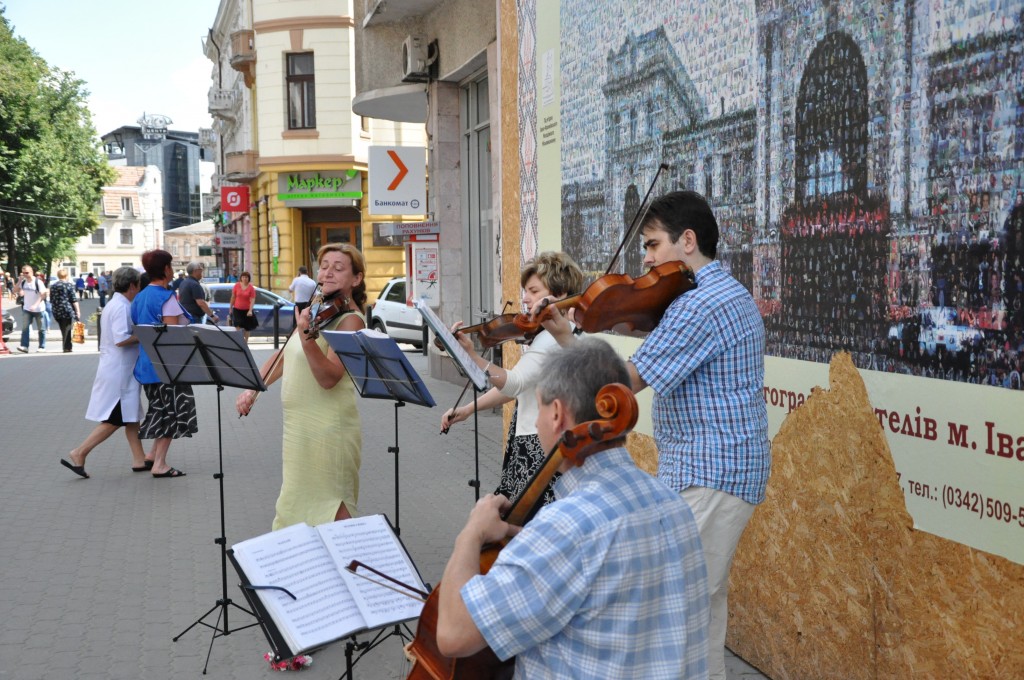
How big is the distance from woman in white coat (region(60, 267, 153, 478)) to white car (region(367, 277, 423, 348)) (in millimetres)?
A: 12842

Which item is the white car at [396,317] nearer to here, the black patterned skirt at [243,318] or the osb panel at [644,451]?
the black patterned skirt at [243,318]

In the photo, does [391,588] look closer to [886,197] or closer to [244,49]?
[886,197]

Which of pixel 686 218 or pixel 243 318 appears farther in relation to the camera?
pixel 243 318

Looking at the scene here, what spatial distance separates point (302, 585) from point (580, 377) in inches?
54.7

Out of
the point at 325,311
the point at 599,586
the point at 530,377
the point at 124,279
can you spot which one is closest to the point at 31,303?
the point at 124,279

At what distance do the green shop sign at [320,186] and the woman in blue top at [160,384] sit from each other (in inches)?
945

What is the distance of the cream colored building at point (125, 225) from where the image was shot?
105562mm

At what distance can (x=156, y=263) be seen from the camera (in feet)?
32.7

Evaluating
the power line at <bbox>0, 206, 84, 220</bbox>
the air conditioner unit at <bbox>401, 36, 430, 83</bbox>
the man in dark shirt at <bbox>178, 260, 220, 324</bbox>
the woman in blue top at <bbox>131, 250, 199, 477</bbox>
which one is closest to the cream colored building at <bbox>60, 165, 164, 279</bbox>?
the power line at <bbox>0, 206, 84, 220</bbox>

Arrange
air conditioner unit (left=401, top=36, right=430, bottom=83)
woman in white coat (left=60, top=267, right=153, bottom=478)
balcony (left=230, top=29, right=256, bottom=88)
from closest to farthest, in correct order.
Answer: woman in white coat (left=60, top=267, right=153, bottom=478) → air conditioner unit (left=401, top=36, right=430, bottom=83) → balcony (left=230, top=29, right=256, bottom=88)

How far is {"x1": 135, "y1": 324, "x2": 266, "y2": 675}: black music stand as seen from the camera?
562 cm

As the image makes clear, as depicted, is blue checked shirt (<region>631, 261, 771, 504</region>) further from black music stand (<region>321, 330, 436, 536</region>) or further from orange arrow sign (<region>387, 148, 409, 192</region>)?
orange arrow sign (<region>387, 148, 409, 192</region>)

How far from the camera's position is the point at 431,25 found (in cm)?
1584

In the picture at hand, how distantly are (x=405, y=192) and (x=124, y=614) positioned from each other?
461 inches
